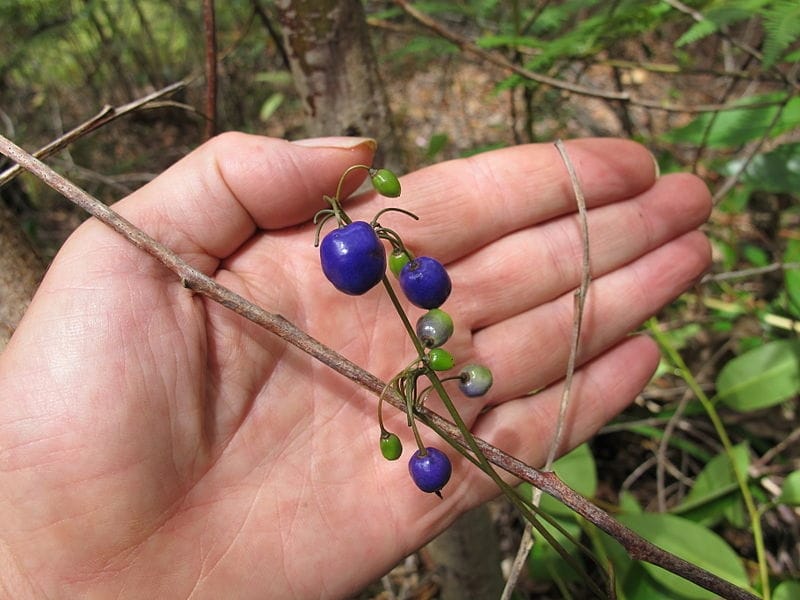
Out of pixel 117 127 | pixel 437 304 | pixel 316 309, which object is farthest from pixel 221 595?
pixel 117 127

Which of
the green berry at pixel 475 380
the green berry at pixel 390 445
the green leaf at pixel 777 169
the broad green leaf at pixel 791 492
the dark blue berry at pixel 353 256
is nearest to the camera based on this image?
the dark blue berry at pixel 353 256

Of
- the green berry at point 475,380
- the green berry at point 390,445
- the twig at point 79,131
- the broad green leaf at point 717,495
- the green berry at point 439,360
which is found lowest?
the broad green leaf at point 717,495

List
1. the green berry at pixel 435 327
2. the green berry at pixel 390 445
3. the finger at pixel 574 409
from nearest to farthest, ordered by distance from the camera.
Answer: the green berry at pixel 390 445, the green berry at pixel 435 327, the finger at pixel 574 409

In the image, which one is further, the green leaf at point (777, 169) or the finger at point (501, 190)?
the green leaf at point (777, 169)

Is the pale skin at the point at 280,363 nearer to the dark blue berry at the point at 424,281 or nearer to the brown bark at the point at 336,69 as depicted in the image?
the brown bark at the point at 336,69

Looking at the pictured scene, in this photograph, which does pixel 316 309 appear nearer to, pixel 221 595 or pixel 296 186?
pixel 296 186

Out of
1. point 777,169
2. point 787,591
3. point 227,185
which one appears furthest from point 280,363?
point 777,169

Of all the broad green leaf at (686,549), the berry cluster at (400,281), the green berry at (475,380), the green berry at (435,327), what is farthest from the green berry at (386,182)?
the broad green leaf at (686,549)

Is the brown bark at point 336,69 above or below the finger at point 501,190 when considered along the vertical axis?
above
